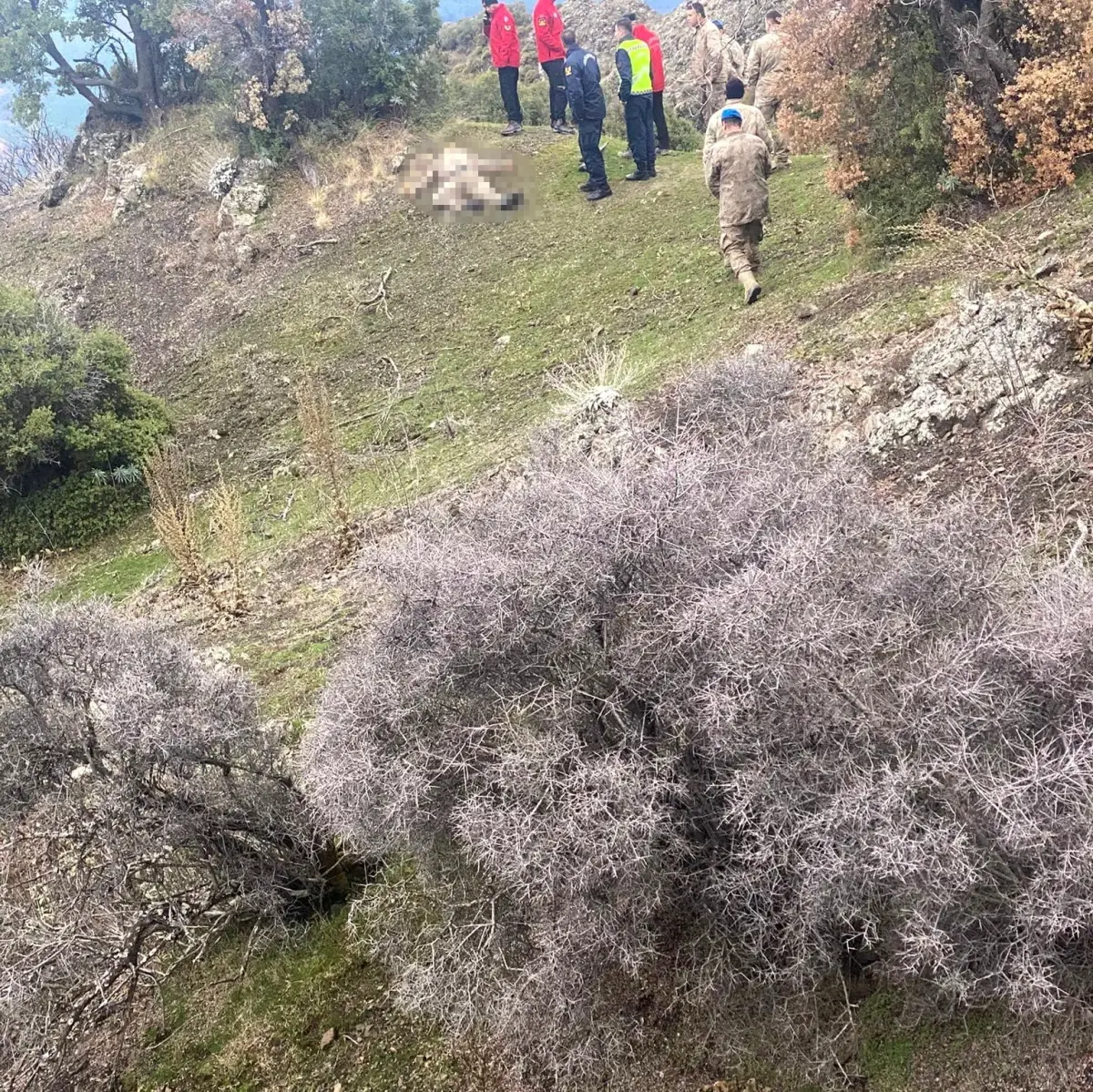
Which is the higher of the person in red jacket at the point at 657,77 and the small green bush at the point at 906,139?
the person in red jacket at the point at 657,77

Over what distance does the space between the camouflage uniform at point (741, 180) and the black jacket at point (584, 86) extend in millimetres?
4628

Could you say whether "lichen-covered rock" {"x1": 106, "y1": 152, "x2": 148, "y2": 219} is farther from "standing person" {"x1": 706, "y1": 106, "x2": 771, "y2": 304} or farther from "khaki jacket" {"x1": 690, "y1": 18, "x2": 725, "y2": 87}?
"standing person" {"x1": 706, "y1": 106, "x2": 771, "y2": 304}

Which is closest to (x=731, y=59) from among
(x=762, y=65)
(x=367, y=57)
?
(x=762, y=65)

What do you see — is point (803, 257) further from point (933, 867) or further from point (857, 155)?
point (933, 867)

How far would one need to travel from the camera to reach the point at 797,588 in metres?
2.69

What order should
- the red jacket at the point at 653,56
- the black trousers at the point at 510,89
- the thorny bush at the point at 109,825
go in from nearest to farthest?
the thorny bush at the point at 109,825 < the red jacket at the point at 653,56 < the black trousers at the point at 510,89

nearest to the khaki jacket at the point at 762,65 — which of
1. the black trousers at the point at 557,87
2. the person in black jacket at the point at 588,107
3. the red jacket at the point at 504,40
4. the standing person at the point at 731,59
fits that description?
the standing person at the point at 731,59

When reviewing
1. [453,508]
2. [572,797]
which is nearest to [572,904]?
[572,797]

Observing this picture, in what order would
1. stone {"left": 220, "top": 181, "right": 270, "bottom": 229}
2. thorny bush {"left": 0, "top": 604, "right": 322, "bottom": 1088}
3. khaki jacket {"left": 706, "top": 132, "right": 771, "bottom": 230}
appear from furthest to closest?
stone {"left": 220, "top": 181, "right": 270, "bottom": 229}
khaki jacket {"left": 706, "top": 132, "right": 771, "bottom": 230}
thorny bush {"left": 0, "top": 604, "right": 322, "bottom": 1088}

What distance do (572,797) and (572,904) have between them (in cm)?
38

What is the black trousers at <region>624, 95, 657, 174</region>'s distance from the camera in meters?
12.8

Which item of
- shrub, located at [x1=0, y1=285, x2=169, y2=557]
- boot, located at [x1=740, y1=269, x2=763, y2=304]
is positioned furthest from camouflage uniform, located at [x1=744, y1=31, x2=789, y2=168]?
shrub, located at [x1=0, y1=285, x2=169, y2=557]

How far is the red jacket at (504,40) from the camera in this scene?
14.4 m

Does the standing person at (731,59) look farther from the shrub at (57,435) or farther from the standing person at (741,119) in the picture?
the shrub at (57,435)
